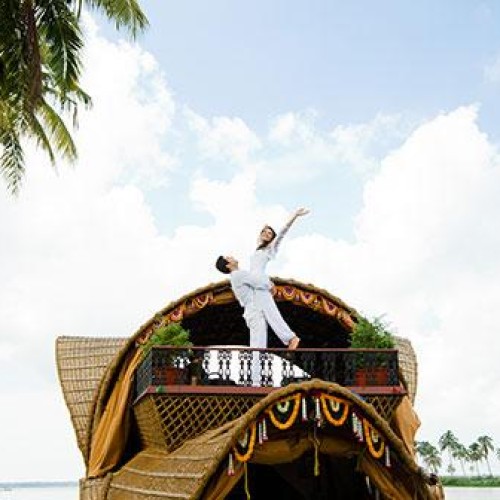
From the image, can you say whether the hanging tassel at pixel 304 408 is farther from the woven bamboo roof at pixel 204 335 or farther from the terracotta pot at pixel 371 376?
the woven bamboo roof at pixel 204 335

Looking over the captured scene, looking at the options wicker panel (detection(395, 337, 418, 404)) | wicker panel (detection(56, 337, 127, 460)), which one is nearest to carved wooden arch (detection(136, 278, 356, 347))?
wicker panel (detection(395, 337, 418, 404))

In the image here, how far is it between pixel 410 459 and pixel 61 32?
5127mm

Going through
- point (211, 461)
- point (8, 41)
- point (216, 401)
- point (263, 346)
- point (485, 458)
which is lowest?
point (211, 461)

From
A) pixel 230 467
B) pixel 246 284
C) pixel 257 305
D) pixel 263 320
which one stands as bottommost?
pixel 230 467

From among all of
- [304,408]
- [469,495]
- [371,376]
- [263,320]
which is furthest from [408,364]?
[469,495]

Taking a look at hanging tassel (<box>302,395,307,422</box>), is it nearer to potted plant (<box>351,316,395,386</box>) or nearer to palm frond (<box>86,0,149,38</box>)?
potted plant (<box>351,316,395,386</box>)

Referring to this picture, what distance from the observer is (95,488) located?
7637 mm

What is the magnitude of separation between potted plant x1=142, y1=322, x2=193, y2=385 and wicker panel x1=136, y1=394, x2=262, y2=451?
0.55ft

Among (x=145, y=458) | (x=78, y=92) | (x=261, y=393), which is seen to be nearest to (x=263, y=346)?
(x=261, y=393)

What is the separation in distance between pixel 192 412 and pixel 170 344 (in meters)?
0.58

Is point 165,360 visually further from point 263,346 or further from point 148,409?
point 263,346

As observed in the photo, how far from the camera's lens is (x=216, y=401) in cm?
614

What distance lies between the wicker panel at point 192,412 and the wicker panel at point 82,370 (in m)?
2.37

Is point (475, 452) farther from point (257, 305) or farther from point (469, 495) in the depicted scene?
point (257, 305)
